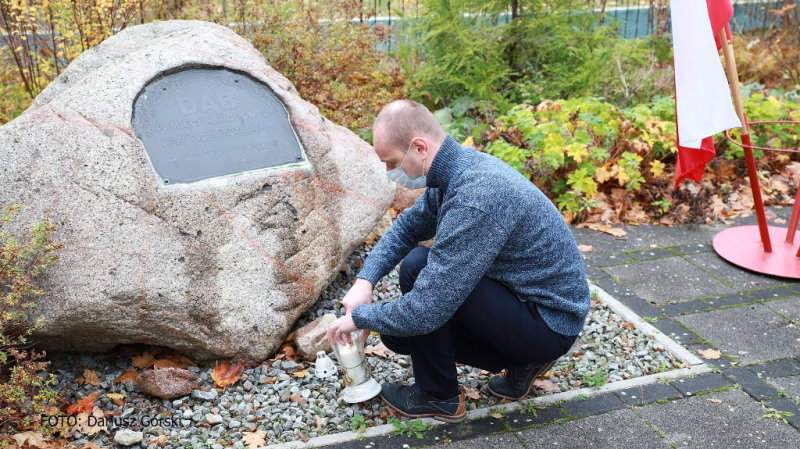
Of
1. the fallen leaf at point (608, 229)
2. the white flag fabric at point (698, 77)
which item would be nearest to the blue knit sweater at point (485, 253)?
the white flag fabric at point (698, 77)

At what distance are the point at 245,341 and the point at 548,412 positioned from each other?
1.44m

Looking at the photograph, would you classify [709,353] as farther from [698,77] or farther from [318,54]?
[318,54]

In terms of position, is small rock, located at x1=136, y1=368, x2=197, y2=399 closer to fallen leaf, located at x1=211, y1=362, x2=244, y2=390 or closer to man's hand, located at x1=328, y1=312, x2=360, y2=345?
fallen leaf, located at x1=211, y1=362, x2=244, y2=390

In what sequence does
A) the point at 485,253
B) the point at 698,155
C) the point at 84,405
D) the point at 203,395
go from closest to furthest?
the point at 485,253 < the point at 84,405 < the point at 203,395 < the point at 698,155

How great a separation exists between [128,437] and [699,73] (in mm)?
3353

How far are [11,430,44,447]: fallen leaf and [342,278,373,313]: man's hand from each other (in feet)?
4.36

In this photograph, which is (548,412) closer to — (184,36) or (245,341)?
(245,341)

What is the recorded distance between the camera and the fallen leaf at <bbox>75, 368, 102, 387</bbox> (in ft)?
10.5

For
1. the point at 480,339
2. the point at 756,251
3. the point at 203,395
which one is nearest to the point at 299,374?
the point at 203,395

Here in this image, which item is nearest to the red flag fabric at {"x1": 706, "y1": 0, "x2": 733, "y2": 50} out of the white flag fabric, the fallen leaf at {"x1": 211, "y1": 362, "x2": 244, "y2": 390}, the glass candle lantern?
the white flag fabric

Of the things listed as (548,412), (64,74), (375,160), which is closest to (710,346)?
(548,412)

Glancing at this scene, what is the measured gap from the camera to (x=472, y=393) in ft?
10.4

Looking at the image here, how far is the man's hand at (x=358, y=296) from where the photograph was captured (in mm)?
2809

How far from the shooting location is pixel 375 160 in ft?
13.0
